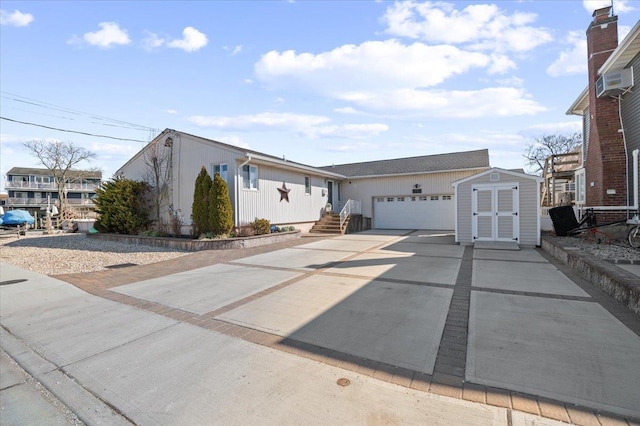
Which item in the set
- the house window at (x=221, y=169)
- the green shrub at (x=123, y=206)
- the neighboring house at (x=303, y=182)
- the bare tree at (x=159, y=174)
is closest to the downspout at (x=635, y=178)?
the neighboring house at (x=303, y=182)

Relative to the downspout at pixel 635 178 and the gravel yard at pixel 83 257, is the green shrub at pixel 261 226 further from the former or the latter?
the downspout at pixel 635 178

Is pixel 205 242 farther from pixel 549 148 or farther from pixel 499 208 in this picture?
pixel 549 148

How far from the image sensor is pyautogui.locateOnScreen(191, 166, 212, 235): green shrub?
1197 cm

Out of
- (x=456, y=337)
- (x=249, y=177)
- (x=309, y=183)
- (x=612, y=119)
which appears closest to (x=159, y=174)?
(x=249, y=177)

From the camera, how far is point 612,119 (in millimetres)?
9742

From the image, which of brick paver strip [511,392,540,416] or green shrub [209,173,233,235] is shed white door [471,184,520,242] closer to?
green shrub [209,173,233,235]

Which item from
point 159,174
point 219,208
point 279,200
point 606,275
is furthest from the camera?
point 159,174

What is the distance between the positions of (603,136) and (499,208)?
361cm

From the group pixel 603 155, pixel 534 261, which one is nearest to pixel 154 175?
pixel 534 261

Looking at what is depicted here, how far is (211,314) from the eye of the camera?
14.4 ft

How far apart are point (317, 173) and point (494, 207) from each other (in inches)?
356

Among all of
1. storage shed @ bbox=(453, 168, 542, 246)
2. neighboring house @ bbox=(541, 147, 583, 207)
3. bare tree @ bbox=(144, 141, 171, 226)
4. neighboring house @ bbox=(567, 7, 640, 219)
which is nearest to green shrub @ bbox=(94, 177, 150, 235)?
bare tree @ bbox=(144, 141, 171, 226)

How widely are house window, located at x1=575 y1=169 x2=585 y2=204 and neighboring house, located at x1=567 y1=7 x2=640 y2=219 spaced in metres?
1.47

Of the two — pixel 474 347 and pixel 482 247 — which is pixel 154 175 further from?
pixel 474 347
